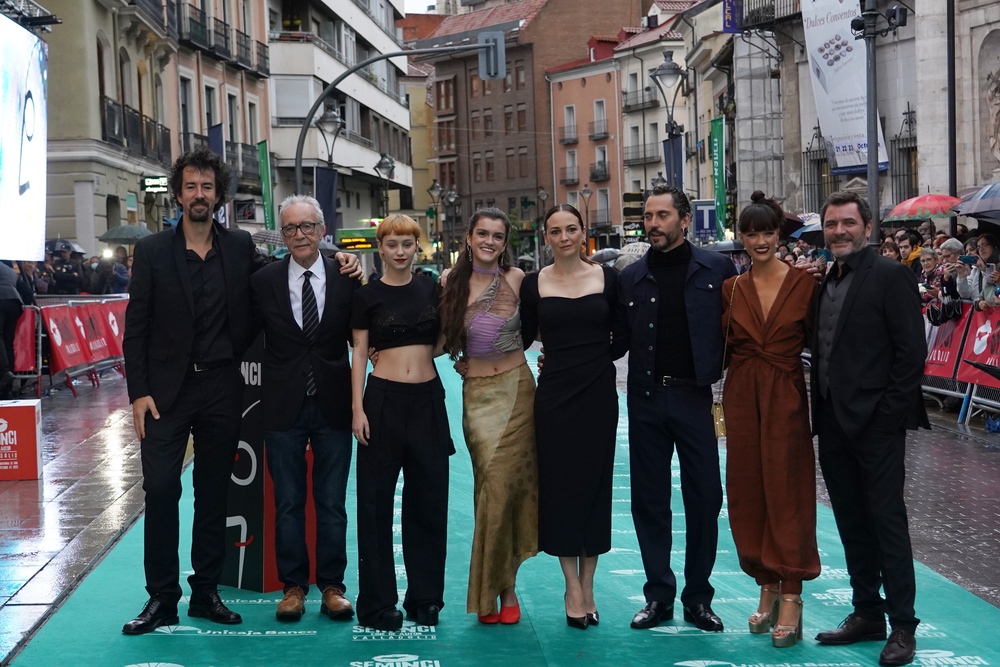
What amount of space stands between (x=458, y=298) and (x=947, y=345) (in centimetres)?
976

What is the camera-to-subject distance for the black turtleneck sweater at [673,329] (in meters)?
6.28

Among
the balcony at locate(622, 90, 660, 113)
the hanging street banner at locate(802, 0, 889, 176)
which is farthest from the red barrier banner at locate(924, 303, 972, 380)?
the balcony at locate(622, 90, 660, 113)

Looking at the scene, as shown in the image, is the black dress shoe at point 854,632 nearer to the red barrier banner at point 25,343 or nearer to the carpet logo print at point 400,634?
the carpet logo print at point 400,634

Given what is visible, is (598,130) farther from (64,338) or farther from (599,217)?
(64,338)

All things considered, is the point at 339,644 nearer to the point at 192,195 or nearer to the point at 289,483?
the point at 289,483

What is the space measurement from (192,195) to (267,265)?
0.51 m

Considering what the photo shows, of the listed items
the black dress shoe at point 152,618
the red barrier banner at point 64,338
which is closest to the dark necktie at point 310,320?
the black dress shoe at point 152,618

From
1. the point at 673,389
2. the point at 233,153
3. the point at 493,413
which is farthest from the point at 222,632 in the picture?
the point at 233,153

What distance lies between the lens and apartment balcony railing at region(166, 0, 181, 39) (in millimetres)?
36500

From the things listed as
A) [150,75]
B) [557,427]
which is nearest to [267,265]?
[557,427]

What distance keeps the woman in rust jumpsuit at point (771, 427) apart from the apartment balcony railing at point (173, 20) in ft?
106

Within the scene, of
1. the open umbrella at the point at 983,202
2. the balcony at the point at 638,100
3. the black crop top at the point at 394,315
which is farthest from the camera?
the balcony at the point at 638,100

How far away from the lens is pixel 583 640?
20.1 feet

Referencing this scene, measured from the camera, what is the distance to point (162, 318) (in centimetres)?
638
